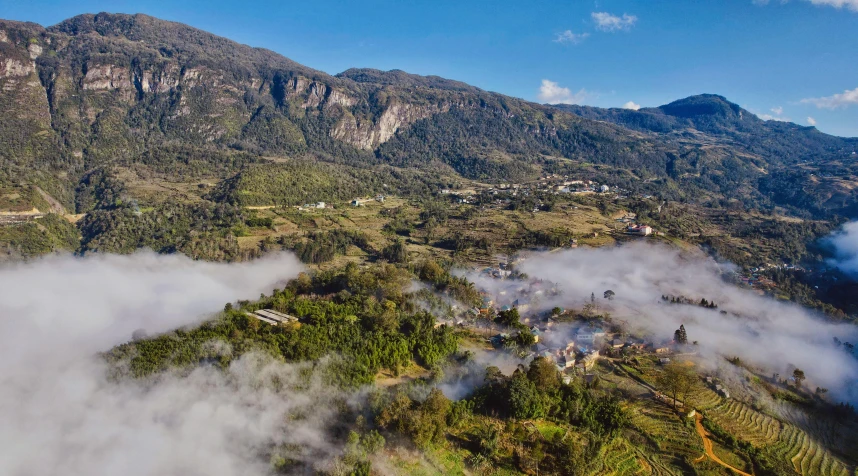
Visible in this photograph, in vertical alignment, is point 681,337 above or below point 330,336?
above

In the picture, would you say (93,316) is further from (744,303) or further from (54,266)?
(744,303)

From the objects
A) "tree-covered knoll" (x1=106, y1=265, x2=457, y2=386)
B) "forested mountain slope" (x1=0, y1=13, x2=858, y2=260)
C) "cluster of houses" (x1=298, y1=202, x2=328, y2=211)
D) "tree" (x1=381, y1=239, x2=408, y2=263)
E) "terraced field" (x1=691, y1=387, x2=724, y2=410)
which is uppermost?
"forested mountain slope" (x1=0, y1=13, x2=858, y2=260)

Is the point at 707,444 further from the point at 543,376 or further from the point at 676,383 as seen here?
the point at 543,376

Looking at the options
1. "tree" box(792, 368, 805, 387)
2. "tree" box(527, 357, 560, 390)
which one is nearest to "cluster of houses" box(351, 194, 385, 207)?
"tree" box(527, 357, 560, 390)

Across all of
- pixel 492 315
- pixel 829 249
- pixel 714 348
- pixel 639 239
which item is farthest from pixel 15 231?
pixel 829 249

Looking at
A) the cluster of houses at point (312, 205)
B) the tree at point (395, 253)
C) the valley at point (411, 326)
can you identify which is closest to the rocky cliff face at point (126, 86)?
the valley at point (411, 326)

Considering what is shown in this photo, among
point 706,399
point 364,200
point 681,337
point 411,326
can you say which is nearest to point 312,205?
point 364,200

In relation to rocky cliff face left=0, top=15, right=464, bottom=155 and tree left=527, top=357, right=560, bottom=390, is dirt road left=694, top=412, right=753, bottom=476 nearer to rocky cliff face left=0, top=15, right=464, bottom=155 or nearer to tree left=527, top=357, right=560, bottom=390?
tree left=527, top=357, right=560, bottom=390

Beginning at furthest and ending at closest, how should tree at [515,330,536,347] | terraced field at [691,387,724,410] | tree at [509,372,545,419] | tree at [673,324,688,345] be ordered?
tree at [673,324,688,345], tree at [515,330,536,347], terraced field at [691,387,724,410], tree at [509,372,545,419]
